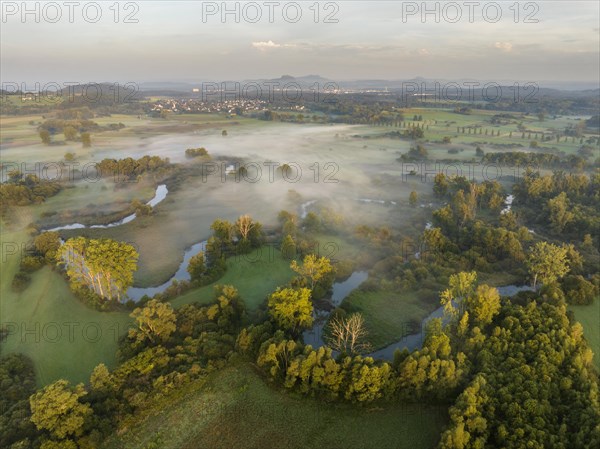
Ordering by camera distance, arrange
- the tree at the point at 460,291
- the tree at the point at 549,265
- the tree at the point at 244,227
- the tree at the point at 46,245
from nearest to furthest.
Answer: the tree at the point at 460,291
the tree at the point at 549,265
the tree at the point at 46,245
the tree at the point at 244,227

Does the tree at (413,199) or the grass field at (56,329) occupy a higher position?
the tree at (413,199)

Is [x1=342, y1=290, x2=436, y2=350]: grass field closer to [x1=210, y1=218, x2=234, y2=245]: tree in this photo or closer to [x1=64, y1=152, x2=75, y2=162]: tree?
[x1=210, y1=218, x2=234, y2=245]: tree

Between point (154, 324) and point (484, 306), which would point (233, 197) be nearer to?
point (154, 324)

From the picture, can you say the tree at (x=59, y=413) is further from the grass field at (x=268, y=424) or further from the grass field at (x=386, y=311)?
the grass field at (x=386, y=311)

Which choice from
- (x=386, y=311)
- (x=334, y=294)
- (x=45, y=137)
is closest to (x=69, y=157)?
(x=45, y=137)

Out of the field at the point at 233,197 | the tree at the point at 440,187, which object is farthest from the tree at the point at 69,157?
the tree at the point at 440,187

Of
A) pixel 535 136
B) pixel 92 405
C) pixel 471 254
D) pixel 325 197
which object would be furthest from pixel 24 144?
pixel 535 136

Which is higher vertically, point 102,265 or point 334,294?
point 102,265
